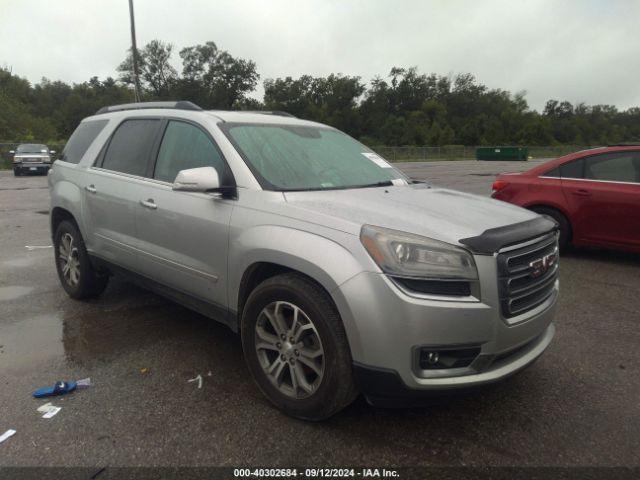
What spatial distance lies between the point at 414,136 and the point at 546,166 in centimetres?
7680

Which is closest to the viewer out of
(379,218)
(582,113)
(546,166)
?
(379,218)

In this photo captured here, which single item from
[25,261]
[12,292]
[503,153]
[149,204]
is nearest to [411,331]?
[149,204]

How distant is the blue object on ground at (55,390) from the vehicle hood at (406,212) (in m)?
1.79

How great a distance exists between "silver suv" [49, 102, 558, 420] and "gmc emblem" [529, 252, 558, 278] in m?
0.01

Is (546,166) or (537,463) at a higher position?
(546,166)

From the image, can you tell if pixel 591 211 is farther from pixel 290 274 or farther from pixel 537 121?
pixel 537 121

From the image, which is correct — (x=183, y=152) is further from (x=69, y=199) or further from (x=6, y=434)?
(x=6, y=434)

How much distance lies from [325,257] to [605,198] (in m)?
5.08

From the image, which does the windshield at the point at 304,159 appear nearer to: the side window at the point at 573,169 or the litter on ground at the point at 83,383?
the litter on ground at the point at 83,383

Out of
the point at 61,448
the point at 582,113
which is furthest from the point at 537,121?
the point at 61,448

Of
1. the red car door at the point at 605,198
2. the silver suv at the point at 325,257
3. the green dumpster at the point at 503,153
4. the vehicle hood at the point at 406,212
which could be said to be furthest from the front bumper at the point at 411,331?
the green dumpster at the point at 503,153

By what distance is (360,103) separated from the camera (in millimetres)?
90375

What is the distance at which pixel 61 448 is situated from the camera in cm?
251

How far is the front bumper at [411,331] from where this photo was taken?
2.34 meters
